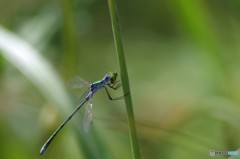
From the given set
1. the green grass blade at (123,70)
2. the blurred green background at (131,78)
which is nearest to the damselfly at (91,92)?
the blurred green background at (131,78)

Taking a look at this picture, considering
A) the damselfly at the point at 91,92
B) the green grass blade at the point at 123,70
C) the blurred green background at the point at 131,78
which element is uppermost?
the blurred green background at the point at 131,78

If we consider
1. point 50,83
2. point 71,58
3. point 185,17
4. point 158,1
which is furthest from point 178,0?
point 158,1

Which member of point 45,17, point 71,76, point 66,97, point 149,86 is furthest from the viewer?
point 149,86

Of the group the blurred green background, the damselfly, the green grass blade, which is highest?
the blurred green background

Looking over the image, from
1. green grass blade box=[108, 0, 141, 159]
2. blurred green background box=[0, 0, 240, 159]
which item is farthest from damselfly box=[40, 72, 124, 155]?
green grass blade box=[108, 0, 141, 159]

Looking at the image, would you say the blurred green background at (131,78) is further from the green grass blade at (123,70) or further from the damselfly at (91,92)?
the green grass blade at (123,70)

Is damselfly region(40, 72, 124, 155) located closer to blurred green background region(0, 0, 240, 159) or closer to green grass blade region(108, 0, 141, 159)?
blurred green background region(0, 0, 240, 159)

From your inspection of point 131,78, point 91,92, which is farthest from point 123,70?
point 131,78

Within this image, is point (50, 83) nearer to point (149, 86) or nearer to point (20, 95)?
point (20, 95)
